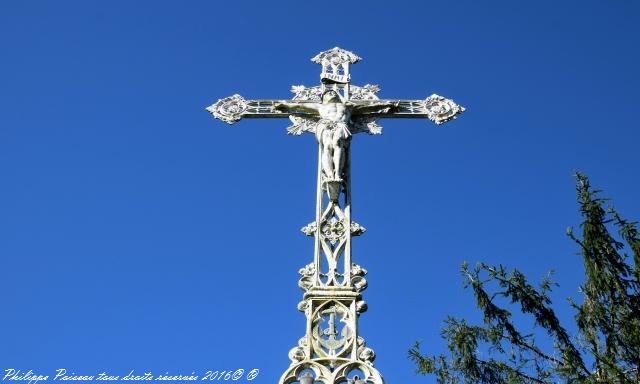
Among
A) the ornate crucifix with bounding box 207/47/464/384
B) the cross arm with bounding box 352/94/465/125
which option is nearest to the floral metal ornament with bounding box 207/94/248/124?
the ornate crucifix with bounding box 207/47/464/384

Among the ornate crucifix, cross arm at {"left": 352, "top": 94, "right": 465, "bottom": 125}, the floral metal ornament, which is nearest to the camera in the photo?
the ornate crucifix

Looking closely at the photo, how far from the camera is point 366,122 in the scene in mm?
8500

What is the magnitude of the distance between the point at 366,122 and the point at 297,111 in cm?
78

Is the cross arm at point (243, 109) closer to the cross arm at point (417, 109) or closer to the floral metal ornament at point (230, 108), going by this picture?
the floral metal ornament at point (230, 108)

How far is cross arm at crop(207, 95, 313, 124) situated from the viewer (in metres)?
8.61

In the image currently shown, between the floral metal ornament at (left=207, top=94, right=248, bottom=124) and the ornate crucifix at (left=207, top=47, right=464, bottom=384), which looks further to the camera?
the floral metal ornament at (left=207, top=94, right=248, bottom=124)

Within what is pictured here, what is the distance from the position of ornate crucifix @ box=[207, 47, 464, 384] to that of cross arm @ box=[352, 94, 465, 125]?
0.01m

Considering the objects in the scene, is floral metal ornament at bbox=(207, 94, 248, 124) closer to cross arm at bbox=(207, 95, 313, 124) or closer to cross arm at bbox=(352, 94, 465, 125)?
cross arm at bbox=(207, 95, 313, 124)

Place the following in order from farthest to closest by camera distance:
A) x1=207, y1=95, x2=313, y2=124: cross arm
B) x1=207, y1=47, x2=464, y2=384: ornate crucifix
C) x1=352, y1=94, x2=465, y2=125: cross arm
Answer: x1=207, y1=95, x2=313, y2=124: cross arm
x1=352, y1=94, x2=465, y2=125: cross arm
x1=207, y1=47, x2=464, y2=384: ornate crucifix

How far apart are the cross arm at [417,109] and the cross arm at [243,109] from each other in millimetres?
730

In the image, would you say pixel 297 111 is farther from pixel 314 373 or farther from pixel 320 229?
pixel 314 373

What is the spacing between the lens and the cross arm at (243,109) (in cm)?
861

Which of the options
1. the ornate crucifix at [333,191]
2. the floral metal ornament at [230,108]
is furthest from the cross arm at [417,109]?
the floral metal ornament at [230,108]

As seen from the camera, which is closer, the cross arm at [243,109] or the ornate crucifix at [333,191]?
the ornate crucifix at [333,191]
